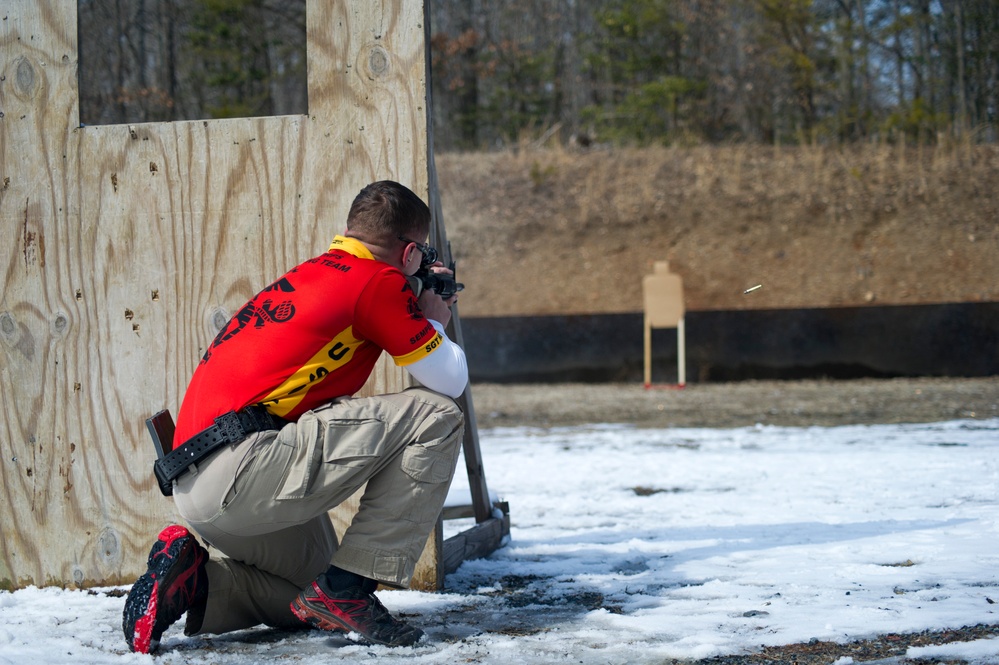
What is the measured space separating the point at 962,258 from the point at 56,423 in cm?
1234

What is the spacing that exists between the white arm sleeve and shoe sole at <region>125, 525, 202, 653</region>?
0.65m

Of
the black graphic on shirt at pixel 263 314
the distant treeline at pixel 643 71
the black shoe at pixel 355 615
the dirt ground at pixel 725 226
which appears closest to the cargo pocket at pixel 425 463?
the black shoe at pixel 355 615

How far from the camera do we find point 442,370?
2199mm

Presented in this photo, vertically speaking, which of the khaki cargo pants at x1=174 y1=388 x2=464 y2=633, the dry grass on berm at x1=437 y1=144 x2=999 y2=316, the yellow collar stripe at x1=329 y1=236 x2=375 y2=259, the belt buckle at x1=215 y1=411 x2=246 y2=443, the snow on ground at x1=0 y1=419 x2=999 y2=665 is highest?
the dry grass on berm at x1=437 y1=144 x2=999 y2=316

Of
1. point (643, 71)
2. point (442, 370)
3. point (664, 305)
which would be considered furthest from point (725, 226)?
point (442, 370)

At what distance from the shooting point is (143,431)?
274cm

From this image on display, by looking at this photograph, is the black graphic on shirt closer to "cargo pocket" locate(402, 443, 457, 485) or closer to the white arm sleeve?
the white arm sleeve

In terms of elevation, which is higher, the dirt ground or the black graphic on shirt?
the dirt ground

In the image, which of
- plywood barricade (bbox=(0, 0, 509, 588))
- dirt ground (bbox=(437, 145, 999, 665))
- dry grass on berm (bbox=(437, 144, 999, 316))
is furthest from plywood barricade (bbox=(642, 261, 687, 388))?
plywood barricade (bbox=(0, 0, 509, 588))

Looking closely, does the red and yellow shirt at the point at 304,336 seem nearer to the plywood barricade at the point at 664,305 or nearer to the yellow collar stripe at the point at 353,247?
the yellow collar stripe at the point at 353,247

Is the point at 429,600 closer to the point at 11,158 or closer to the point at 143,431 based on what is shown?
the point at 143,431

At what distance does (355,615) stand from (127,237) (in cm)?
137

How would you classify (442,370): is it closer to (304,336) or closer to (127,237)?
(304,336)

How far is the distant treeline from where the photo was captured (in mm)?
14766
